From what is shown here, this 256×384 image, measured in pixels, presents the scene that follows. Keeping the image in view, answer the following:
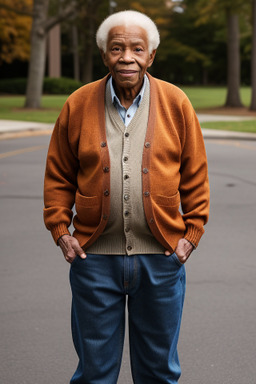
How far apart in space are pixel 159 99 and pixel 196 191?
39cm

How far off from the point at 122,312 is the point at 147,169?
0.59 m

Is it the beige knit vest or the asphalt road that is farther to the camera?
the asphalt road

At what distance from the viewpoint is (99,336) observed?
261 centimetres

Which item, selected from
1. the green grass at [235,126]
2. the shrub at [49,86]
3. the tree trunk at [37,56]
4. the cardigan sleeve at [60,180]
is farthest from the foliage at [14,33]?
the cardigan sleeve at [60,180]

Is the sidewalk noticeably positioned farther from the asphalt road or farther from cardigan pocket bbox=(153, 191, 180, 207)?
cardigan pocket bbox=(153, 191, 180, 207)

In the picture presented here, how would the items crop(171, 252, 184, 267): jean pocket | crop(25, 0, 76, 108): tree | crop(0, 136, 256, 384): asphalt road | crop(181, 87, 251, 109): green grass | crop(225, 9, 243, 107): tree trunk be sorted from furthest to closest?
crop(181, 87, 251, 109): green grass → crop(225, 9, 243, 107): tree trunk → crop(25, 0, 76, 108): tree → crop(0, 136, 256, 384): asphalt road → crop(171, 252, 184, 267): jean pocket

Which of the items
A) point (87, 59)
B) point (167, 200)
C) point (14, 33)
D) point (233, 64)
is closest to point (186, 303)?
point (167, 200)

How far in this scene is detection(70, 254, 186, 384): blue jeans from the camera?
255cm

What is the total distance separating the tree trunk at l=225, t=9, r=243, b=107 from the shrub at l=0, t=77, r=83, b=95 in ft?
43.3

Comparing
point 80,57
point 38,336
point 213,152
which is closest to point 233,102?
point 213,152

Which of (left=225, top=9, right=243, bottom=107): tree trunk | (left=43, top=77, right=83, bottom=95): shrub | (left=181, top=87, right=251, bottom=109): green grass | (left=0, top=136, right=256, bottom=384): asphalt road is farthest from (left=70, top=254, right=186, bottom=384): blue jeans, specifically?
(left=43, top=77, right=83, bottom=95): shrub

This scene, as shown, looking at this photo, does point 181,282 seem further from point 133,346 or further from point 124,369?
point 124,369

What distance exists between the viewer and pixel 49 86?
48.4 meters

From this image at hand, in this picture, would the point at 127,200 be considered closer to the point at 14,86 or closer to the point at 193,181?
the point at 193,181
